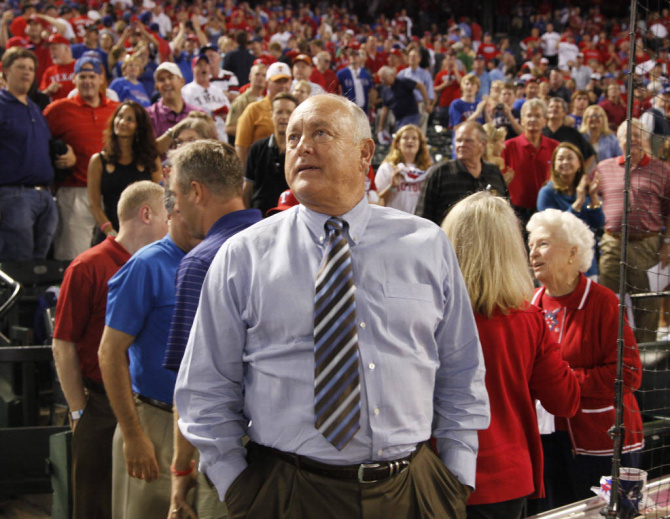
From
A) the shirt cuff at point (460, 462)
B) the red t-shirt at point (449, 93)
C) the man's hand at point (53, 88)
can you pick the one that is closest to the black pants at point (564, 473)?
the shirt cuff at point (460, 462)

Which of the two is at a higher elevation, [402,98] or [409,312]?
[402,98]

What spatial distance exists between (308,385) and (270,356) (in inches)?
4.3

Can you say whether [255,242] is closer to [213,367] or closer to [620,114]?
[213,367]

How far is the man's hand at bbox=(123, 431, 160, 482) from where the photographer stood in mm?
2426

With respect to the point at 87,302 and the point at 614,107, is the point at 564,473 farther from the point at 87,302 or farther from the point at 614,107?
the point at 614,107

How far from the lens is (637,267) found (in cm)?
555

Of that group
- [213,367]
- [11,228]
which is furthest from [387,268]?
[11,228]

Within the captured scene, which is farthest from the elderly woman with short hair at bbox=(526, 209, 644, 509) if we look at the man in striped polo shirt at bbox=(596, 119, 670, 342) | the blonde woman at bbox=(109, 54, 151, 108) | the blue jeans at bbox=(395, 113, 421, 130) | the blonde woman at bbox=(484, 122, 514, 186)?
the blue jeans at bbox=(395, 113, 421, 130)

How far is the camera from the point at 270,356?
1736 mm

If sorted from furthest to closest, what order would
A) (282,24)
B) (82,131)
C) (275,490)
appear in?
(282,24)
(82,131)
(275,490)

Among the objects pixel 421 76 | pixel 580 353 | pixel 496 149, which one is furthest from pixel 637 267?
pixel 421 76

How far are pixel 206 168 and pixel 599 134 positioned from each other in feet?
21.5

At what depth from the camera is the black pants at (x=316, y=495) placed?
66.6 inches

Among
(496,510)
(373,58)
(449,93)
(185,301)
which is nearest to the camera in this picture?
(185,301)
